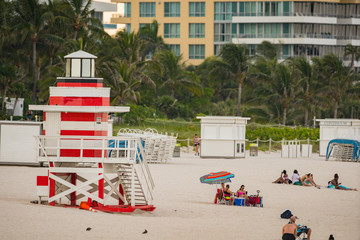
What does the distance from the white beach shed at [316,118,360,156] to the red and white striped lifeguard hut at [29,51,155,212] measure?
25670mm

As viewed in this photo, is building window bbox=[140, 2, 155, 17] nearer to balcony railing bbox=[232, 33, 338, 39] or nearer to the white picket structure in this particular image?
balcony railing bbox=[232, 33, 338, 39]

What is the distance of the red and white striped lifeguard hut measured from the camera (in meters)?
17.4

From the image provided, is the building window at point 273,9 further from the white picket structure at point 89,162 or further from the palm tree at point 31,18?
the white picket structure at point 89,162

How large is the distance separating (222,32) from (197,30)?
104 inches

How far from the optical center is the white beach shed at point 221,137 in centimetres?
3825

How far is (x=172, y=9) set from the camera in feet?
248

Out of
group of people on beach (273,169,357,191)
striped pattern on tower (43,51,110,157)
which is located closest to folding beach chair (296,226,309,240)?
striped pattern on tower (43,51,110,157)

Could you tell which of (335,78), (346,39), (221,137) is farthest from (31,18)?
(346,39)

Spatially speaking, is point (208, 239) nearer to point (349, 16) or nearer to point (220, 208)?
point (220, 208)

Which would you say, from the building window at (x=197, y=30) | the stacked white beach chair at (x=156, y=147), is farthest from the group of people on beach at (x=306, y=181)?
the building window at (x=197, y=30)

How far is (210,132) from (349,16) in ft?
136

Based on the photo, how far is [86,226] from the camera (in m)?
14.4

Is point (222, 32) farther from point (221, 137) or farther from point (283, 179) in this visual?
point (283, 179)

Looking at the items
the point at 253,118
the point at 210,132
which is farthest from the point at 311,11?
the point at 210,132
